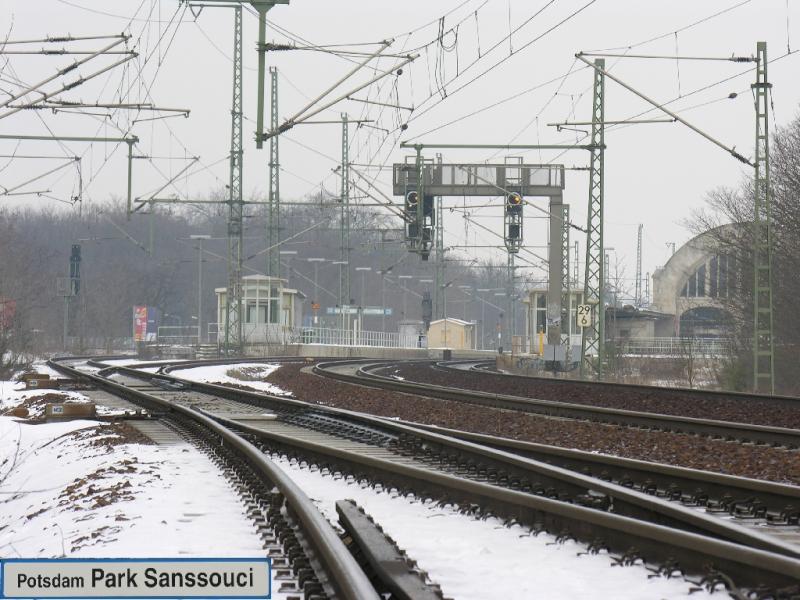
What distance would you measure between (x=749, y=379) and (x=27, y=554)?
28.8 meters

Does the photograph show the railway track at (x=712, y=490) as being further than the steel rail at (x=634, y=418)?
No

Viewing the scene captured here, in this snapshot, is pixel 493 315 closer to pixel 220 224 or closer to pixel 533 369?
pixel 220 224

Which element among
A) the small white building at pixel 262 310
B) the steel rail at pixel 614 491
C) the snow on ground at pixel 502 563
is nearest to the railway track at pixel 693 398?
the steel rail at pixel 614 491

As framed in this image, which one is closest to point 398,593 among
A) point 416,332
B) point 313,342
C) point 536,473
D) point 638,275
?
point 536,473

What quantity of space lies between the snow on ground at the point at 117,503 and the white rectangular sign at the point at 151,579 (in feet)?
8.50

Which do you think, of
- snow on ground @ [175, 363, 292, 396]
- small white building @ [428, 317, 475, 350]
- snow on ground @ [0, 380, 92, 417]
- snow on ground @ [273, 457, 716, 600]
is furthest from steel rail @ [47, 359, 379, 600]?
small white building @ [428, 317, 475, 350]

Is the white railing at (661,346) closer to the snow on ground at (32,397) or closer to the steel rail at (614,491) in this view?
the snow on ground at (32,397)

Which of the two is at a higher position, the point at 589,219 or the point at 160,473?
the point at 589,219

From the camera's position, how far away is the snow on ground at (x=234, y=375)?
109 ft

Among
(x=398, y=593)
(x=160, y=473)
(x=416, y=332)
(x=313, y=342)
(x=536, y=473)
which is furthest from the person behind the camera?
(x=416, y=332)

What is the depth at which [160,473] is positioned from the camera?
11383mm

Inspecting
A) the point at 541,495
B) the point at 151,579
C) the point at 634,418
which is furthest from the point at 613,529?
the point at 634,418

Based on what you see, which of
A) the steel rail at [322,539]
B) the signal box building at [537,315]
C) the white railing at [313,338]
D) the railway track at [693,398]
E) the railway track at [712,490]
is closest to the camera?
the steel rail at [322,539]

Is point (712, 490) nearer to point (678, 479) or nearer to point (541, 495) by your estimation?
point (678, 479)
